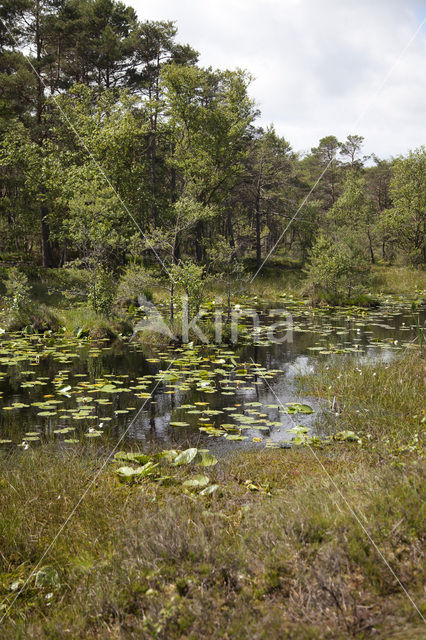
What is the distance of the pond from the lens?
559 cm

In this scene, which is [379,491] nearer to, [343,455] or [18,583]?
[343,455]

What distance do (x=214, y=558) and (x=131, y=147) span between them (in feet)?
70.7

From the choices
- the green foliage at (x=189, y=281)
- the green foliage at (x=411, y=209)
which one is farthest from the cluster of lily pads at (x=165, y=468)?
the green foliage at (x=411, y=209)

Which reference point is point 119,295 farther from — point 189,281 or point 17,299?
point 189,281

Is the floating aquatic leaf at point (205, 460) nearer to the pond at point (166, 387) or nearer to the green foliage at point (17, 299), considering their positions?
the pond at point (166, 387)

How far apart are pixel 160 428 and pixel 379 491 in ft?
11.4

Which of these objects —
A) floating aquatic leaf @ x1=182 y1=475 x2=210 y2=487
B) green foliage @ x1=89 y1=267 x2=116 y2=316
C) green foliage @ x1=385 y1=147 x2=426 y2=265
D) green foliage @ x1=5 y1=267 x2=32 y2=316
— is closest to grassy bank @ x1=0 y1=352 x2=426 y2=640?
floating aquatic leaf @ x1=182 y1=475 x2=210 y2=487

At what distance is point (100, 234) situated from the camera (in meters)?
12.2

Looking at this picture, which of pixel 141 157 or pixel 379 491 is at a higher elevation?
pixel 141 157

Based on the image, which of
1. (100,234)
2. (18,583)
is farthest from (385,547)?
(100,234)

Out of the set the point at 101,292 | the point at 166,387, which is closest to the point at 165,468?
the point at 166,387

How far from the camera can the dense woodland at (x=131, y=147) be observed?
20.1m

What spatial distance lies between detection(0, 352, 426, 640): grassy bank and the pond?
58.0 inches

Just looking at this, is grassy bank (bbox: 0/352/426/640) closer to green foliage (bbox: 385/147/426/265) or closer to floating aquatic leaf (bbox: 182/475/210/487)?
floating aquatic leaf (bbox: 182/475/210/487)
